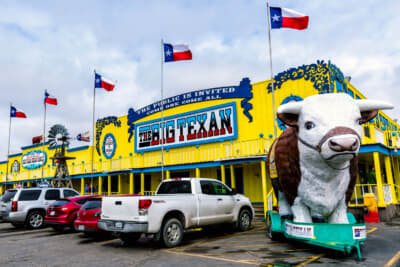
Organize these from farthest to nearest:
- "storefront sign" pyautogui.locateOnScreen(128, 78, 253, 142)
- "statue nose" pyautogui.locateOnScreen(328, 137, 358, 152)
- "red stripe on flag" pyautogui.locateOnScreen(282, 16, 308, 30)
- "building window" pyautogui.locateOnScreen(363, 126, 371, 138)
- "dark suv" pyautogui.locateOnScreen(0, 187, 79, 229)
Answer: "storefront sign" pyautogui.locateOnScreen(128, 78, 253, 142) < "building window" pyautogui.locateOnScreen(363, 126, 371, 138) < "dark suv" pyautogui.locateOnScreen(0, 187, 79, 229) < "red stripe on flag" pyautogui.locateOnScreen(282, 16, 308, 30) < "statue nose" pyautogui.locateOnScreen(328, 137, 358, 152)

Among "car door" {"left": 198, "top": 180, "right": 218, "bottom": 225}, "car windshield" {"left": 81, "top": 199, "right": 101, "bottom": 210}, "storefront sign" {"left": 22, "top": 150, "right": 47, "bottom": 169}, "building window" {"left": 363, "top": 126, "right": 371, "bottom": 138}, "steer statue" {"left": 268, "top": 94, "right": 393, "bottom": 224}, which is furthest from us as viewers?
"storefront sign" {"left": 22, "top": 150, "right": 47, "bottom": 169}

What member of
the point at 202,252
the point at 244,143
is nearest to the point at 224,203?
the point at 202,252

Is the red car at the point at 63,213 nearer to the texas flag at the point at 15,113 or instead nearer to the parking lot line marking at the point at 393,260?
the parking lot line marking at the point at 393,260

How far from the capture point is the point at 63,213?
10695 mm

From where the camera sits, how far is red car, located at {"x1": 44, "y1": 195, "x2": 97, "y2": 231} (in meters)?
10.6

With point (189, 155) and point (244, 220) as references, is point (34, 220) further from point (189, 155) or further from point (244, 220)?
point (244, 220)

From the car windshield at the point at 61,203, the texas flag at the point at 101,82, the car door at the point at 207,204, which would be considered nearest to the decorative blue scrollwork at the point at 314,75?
the car door at the point at 207,204

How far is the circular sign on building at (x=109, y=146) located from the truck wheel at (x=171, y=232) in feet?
52.9

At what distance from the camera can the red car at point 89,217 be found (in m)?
8.91

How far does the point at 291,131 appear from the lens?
6.51 meters

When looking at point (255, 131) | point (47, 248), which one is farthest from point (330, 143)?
point (255, 131)

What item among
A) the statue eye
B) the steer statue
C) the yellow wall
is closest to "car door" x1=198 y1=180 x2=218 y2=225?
the steer statue

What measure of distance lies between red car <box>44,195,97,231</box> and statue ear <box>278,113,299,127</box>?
843 centimetres

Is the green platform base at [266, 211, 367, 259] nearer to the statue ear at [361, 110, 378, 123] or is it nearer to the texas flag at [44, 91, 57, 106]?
the statue ear at [361, 110, 378, 123]
